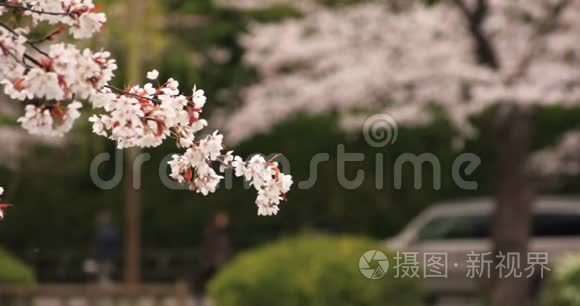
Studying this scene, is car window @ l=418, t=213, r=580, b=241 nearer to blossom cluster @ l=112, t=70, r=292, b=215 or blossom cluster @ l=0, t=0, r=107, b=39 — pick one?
blossom cluster @ l=112, t=70, r=292, b=215

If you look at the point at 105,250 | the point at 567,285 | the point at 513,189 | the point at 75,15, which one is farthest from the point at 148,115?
the point at 105,250

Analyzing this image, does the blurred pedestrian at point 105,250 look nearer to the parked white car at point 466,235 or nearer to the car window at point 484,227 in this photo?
the parked white car at point 466,235

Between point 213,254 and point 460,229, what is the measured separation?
167 inches

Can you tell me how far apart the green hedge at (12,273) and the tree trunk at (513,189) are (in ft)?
19.7

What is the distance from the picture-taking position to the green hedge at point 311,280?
1188 centimetres

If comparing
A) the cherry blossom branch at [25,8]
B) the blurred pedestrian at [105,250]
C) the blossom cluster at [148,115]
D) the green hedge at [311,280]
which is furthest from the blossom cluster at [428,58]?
the cherry blossom branch at [25,8]

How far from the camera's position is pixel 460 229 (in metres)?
19.9

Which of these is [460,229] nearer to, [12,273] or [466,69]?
[466,69]

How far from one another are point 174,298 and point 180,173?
7.89 m

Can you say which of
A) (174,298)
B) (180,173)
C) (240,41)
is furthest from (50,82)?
(240,41)

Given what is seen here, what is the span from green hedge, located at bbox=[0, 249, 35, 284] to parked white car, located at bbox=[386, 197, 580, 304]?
23.4ft

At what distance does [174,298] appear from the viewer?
40.6 ft

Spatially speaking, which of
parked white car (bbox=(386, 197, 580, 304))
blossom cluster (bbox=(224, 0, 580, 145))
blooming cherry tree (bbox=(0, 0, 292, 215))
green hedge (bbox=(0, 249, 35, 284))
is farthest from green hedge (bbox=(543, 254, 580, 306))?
blooming cherry tree (bbox=(0, 0, 292, 215))

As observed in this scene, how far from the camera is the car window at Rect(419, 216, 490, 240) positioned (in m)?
19.9
